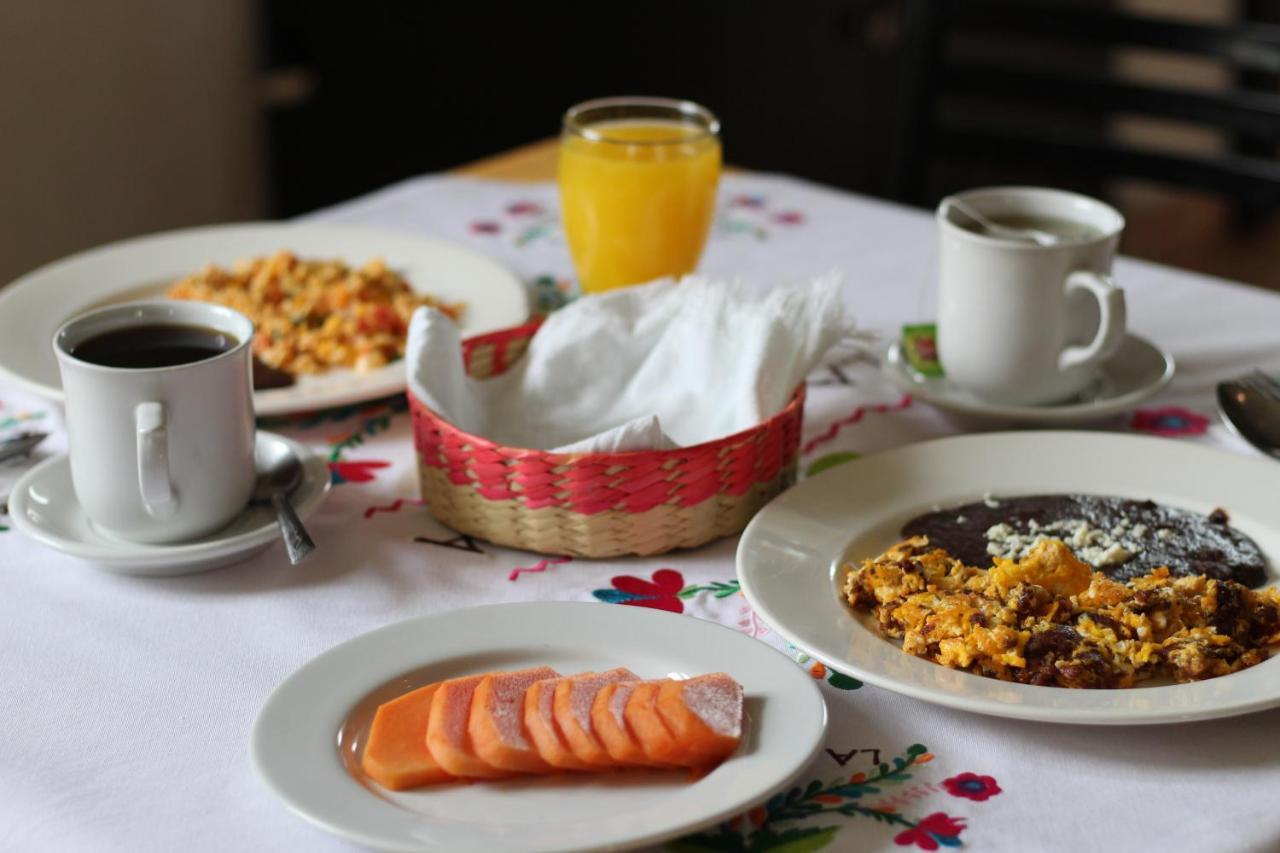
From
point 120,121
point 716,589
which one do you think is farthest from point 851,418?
point 120,121

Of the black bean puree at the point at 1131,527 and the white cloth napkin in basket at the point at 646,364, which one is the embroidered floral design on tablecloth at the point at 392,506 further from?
the black bean puree at the point at 1131,527

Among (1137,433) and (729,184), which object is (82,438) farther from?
(729,184)

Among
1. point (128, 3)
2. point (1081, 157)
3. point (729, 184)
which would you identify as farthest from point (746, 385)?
point (128, 3)

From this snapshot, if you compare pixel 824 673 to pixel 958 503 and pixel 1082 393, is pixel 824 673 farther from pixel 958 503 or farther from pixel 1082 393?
pixel 1082 393

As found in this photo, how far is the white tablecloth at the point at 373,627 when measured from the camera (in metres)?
0.65

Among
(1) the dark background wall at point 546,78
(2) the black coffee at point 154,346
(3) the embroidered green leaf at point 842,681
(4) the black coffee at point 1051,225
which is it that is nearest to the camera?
(3) the embroidered green leaf at point 842,681

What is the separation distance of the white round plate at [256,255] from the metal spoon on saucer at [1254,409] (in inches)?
22.9

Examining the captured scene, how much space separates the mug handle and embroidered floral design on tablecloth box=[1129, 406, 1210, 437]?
0.24ft

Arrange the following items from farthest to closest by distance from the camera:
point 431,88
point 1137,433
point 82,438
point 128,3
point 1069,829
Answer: point 431,88
point 128,3
point 1137,433
point 82,438
point 1069,829

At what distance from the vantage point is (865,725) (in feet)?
2.39

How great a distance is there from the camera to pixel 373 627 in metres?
0.82

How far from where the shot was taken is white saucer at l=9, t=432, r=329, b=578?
85cm

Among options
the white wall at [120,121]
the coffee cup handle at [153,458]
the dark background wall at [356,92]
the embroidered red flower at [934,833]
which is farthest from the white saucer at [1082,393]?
the white wall at [120,121]

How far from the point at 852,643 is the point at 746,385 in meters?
0.23
